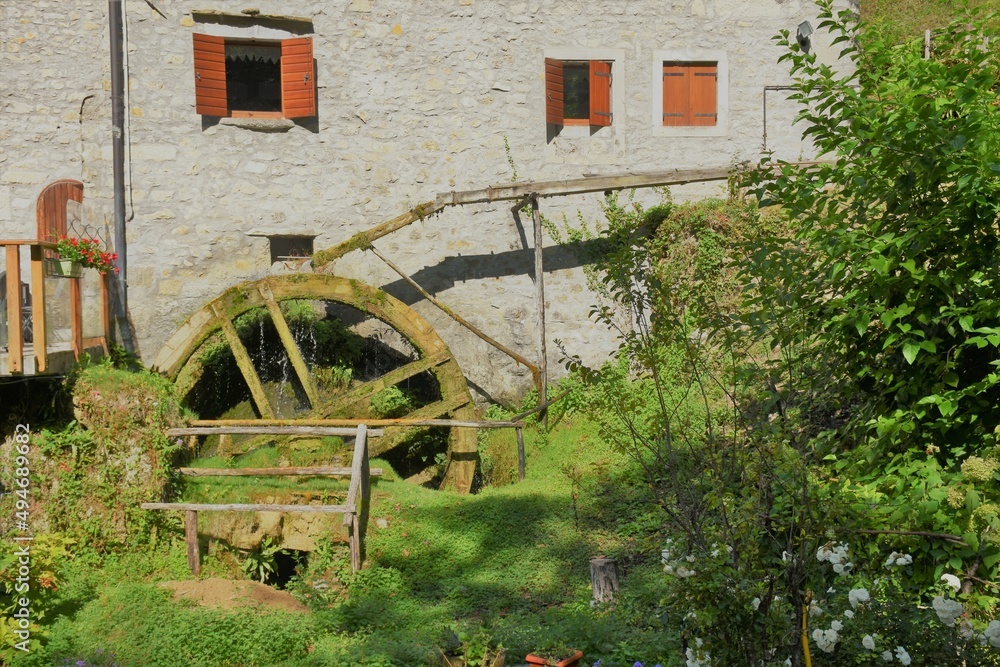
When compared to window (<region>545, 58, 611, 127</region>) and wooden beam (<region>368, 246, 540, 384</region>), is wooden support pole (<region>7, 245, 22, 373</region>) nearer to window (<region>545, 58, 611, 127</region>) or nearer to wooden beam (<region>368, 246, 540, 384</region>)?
wooden beam (<region>368, 246, 540, 384</region>)

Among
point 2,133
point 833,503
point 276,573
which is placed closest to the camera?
point 833,503

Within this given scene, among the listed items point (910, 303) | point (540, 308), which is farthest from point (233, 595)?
point (910, 303)

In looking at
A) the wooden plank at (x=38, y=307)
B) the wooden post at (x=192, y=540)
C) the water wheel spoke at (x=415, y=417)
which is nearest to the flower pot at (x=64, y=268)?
the wooden plank at (x=38, y=307)

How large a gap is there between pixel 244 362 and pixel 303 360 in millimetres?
550

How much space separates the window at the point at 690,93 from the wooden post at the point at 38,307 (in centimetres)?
617

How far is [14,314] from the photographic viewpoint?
6.57m

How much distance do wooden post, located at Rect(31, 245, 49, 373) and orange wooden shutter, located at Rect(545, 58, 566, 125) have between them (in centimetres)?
506

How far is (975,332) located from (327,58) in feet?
25.1

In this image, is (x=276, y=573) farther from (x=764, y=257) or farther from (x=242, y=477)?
(x=764, y=257)

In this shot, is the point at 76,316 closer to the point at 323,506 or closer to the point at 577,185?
the point at 323,506

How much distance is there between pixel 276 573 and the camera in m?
7.62

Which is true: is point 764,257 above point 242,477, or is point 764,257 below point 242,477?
above

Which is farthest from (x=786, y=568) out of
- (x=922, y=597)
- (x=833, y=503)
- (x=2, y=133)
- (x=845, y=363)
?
(x=2, y=133)

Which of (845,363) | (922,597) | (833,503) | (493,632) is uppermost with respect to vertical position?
(845,363)
